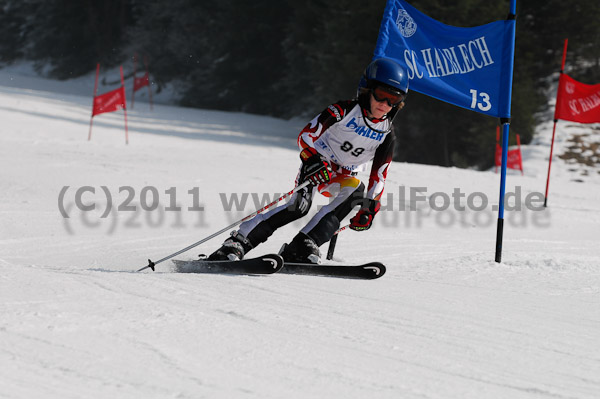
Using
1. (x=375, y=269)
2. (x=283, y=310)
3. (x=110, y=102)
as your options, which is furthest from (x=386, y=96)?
(x=110, y=102)

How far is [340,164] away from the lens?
16.5 ft

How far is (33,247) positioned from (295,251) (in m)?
2.71

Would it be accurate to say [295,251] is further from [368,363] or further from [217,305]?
[368,363]

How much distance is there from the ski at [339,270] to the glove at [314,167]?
0.62 meters

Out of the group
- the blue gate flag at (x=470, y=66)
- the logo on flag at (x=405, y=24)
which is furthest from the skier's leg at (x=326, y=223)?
the logo on flag at (x=405, y=24)

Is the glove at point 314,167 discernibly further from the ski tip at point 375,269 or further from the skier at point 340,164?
the ski tip at point 375,269

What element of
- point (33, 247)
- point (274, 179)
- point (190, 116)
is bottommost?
point (33, 247)

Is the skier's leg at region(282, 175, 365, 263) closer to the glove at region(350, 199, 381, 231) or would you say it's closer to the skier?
the skier

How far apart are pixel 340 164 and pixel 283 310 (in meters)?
1.89

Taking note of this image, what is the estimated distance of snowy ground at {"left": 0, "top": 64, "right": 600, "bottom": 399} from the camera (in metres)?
2.40

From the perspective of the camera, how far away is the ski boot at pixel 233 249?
4711mm

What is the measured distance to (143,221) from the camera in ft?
24.6

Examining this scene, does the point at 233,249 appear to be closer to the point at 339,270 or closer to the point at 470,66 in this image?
the point at 339,270

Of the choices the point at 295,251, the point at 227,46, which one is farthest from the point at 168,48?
the point at 295,251
